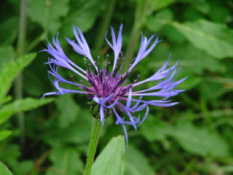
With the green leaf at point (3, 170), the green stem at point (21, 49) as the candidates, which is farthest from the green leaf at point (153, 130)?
the green leaf at point (3, 170)

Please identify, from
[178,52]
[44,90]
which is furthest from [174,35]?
[44,90]

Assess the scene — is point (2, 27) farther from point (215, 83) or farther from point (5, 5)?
point (215, 83)

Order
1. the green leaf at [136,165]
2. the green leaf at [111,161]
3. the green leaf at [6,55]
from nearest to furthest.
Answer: the green leaf at [111,161] < the green leaf at [6,55] < the green leaf at [136,165]

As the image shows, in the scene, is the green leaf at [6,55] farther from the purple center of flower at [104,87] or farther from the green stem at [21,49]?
the purple center of flower at [104,87]

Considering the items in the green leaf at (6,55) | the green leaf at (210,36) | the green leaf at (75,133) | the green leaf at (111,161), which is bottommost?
the green leaf at (111,161)

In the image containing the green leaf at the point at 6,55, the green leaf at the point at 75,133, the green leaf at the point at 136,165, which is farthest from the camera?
the green leaf at the point at 136,165

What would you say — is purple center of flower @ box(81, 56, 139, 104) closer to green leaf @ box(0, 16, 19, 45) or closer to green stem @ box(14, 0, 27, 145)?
green stem @ box(14, 0, 27, 145)

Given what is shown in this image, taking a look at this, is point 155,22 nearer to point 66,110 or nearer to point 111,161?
point 66,110
